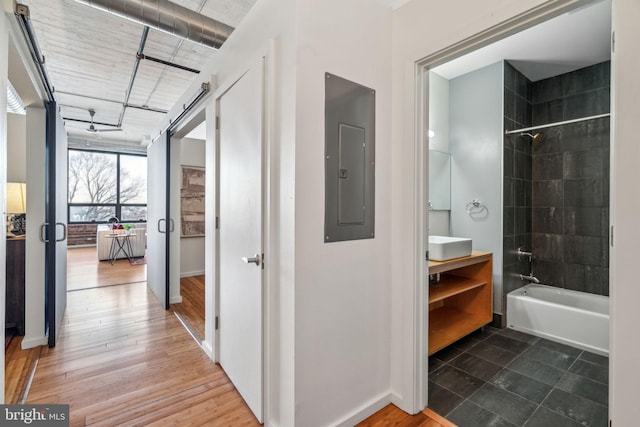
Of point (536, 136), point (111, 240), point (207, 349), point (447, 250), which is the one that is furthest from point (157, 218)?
point (536, 136)

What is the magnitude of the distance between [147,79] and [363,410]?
4.73 metres

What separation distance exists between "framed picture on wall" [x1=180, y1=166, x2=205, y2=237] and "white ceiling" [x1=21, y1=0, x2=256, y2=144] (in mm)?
1288

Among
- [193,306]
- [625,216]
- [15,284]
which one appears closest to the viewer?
[625,216]

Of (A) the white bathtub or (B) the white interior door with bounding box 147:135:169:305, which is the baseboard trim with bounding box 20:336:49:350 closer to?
(B) the white interior door with bounding box 147:135:169:305

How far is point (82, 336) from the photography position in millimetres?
2771

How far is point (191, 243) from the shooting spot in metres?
5.09

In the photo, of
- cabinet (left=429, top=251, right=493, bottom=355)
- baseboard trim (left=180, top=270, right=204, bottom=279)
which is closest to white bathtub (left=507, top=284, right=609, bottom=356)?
cabinet (left=429, top=251, right=493, bottom=355)

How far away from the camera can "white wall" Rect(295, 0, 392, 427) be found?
1450 millimetres

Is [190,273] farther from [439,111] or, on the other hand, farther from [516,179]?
[516,179]

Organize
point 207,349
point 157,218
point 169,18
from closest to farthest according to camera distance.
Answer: point 169,18
point 207,349
point 157,218

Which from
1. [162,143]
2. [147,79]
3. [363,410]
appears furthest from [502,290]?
[147,79]

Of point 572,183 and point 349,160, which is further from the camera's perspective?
point 572,183

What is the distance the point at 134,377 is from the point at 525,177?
168 inches

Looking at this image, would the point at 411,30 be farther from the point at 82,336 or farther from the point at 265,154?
the point at 82,336
